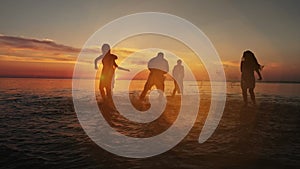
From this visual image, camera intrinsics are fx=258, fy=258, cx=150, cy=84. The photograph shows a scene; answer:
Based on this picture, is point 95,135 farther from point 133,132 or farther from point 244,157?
point 244,157

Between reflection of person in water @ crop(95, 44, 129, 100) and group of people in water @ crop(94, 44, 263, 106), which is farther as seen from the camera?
reflection of person in water @ crop(95, 44, 129, 100)

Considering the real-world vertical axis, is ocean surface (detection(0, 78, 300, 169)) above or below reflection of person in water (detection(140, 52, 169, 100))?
below

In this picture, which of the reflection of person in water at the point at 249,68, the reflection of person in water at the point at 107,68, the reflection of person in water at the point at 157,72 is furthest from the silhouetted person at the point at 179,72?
the reflection of person in water at the point at 107,68

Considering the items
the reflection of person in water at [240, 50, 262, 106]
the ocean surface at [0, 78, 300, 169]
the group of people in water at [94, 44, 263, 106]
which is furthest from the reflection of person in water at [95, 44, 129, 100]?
the reflection of person in water at [240, 50, 262, 106]

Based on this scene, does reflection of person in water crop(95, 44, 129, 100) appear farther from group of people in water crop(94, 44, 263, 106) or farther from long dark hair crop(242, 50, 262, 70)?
long dark hair crop(242, 50, 262, 70)

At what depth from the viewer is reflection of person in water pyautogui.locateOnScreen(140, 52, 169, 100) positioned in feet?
43.2

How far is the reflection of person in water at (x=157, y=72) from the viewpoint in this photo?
43.2ft

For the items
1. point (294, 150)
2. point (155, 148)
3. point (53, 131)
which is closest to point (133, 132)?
point (155, 148)

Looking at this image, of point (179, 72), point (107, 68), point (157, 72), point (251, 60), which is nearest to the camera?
point (251, 60)

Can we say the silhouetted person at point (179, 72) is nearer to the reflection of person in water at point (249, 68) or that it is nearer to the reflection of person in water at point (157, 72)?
the reflection of person in water at point (157, 72)

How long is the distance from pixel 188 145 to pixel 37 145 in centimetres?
296

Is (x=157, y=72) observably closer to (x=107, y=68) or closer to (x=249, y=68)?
(x=107, y=68)

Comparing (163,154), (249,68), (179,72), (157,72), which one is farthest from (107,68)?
(163,154)

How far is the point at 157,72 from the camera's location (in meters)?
13.3
